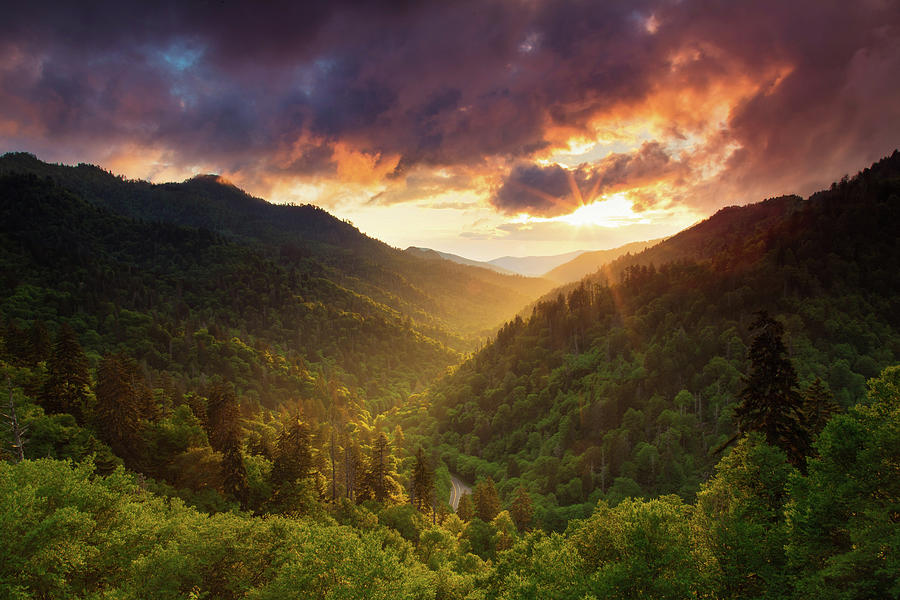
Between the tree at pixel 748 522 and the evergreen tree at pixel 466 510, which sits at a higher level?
the tree at pixel 748 522

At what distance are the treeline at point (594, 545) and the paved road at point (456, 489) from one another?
295 ft

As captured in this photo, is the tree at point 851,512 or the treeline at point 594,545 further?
the treeline at point 594,545

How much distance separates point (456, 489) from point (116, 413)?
10160cm

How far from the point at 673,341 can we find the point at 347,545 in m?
123

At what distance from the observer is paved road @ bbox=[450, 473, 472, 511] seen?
4870 inches

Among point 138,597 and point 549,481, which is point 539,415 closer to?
point 549,481

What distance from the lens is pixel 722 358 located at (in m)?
116

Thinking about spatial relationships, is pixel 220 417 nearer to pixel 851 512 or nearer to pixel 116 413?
pixel 116 413

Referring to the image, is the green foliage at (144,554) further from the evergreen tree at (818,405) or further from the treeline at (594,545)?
the evergreen tree at (818,405)

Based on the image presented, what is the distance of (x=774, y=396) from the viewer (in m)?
31.2

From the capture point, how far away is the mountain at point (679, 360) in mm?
104500

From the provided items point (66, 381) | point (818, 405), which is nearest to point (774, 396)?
point (818, 405)

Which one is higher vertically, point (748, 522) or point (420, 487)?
point (748, 522)

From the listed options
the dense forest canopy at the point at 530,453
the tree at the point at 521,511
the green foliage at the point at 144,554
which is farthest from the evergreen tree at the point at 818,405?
the tree at the point at 521,511
